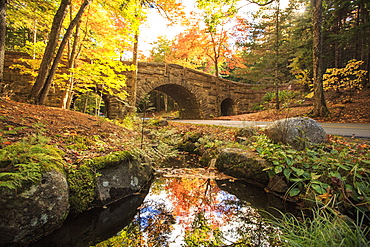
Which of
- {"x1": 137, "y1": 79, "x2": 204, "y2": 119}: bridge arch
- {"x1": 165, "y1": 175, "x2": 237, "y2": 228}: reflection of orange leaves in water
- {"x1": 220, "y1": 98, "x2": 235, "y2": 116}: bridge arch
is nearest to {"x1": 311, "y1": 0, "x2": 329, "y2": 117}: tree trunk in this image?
{"x1": 165, "y1": 175, "x2": 237, "y2": 228}: reflection of orange leaves in water

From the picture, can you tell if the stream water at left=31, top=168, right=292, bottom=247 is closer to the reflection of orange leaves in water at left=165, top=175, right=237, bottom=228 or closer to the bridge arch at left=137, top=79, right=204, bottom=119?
the reflection of orange leaves in water at left=165, top=175, right=237, bottom=228

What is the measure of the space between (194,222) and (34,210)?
1.68 metres

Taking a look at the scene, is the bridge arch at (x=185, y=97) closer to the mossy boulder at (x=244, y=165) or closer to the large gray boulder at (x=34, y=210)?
the mossy boulder at (x=244, y=165)

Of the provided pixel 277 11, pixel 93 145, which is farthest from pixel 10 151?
pixel 277 11

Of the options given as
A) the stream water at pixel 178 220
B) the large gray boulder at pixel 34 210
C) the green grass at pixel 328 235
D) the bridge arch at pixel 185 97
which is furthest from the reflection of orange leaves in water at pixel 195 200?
the bridge arch at pixel 185 97

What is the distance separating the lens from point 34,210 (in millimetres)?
1866

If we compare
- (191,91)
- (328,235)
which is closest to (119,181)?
(328,235)

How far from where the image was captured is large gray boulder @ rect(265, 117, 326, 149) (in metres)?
3.42

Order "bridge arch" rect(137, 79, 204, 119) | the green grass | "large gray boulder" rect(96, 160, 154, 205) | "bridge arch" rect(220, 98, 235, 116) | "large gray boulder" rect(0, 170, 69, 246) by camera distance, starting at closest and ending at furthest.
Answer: the green grass → "large gray boulder" rect(0, 170, 69, 246) → "large gray boulder" rect(96, 160, 154, 205) → "bridge arch" rect(137, 79, 204, 119) → "bridge arch" rect(220, 98, 235, 116)

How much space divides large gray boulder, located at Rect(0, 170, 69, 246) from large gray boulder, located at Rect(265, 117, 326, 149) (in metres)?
3.64

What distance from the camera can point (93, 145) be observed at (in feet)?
11.3

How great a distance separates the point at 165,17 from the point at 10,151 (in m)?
6.65

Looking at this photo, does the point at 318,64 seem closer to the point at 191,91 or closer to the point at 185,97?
the point at 191,91

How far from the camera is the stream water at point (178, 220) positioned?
196cm
